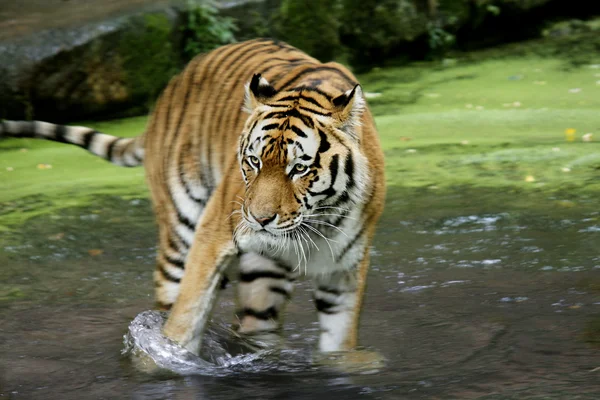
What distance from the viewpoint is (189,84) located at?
12.9 feet

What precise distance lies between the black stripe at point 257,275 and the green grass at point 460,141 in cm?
205

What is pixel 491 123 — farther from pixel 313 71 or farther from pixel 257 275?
pixel 313 71

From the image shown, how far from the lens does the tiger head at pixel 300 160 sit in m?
2.92

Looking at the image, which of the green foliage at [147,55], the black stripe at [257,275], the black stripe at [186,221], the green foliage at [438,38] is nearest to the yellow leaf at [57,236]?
the black stripe at [186,221]

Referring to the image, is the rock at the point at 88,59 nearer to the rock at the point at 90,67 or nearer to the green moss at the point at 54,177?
the rock at the point at 90,67

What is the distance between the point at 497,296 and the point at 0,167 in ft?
12.6

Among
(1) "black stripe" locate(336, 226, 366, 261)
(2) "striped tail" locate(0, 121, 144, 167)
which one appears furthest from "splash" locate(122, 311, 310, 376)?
(2) "striped tail" locate(0, 121, 144, 167)

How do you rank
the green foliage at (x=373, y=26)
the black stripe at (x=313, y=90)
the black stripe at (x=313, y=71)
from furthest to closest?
the green foliage at (x=373, y=26), the black stripe at (x=313, y=71), the black stripe at (x=313, y=90)

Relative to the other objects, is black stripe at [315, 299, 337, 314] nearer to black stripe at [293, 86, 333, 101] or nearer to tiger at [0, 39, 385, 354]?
tiger at [0, 39, 385, 354]

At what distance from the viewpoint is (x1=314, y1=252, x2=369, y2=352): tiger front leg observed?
11.0 ft

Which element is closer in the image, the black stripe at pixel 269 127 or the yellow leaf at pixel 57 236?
the black stripe at pixel 269 127

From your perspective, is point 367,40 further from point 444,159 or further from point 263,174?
point 263,174

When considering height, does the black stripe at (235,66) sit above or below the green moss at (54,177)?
above

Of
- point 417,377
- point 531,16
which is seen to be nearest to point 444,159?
point 417,377
